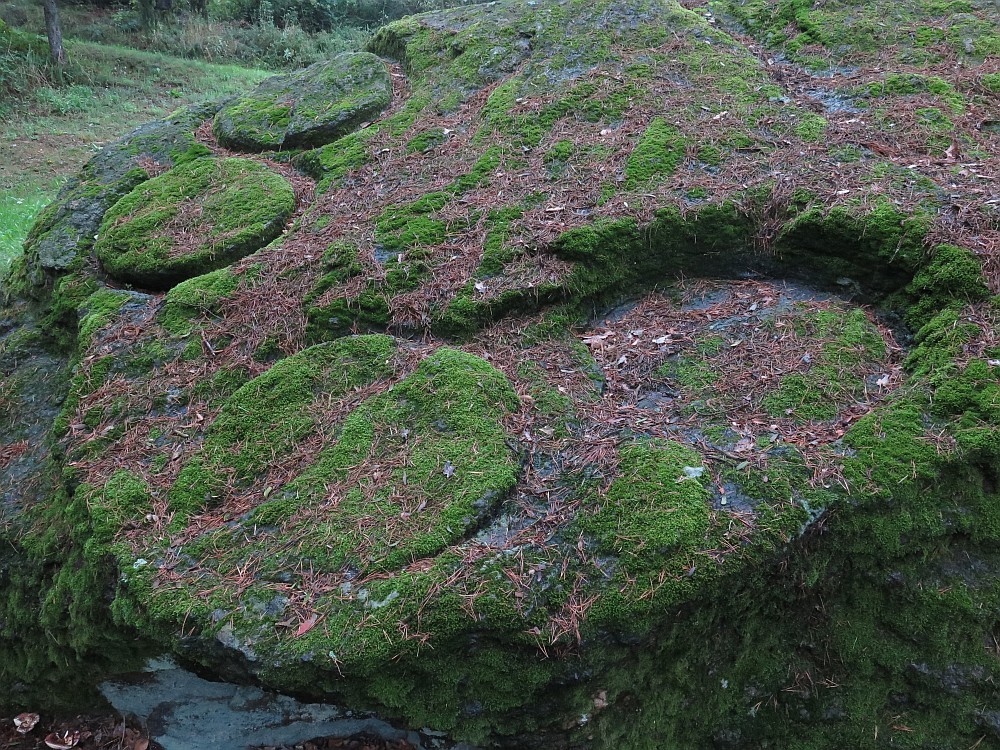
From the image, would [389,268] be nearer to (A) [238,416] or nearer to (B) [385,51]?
(A) [238,416]

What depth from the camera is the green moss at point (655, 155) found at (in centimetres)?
515

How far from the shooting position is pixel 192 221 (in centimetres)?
580

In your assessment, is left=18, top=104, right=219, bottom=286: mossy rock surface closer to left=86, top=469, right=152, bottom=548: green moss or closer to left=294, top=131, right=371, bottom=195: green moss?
left=294, top=131, right=371, bottom=195: green moss

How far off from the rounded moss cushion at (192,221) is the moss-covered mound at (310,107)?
0.64m

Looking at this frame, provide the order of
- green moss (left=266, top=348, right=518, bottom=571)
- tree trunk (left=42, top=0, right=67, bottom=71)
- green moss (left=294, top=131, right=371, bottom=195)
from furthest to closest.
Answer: tree trunk (left=42, top=0, right=67, bottom=71)
green moss (left=294, top=131, right=371, bottom=195)
green moss (left=266, top=348, right=518, bottom=571)

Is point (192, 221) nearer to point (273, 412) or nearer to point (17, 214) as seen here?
point (273, 412)

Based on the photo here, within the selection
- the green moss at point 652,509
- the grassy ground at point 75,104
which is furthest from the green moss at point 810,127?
the grassy ground at point 75,104

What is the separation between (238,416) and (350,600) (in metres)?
1.65

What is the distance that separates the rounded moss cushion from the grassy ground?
4955 mm

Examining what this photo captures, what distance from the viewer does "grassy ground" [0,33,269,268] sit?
12.1 m

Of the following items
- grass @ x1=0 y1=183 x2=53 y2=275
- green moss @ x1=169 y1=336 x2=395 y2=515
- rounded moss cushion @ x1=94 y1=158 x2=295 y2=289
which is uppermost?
rounded moss cushion @ x1=94 y1=158 x2=295 y2=289

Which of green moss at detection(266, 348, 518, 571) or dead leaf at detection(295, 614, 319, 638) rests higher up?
green moss at detection(266, 348, 518, 571)

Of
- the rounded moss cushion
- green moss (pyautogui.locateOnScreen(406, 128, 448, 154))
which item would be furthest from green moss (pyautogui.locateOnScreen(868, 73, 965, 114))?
the rounded moss cushion

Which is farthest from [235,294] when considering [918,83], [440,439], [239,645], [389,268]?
[918,83]
